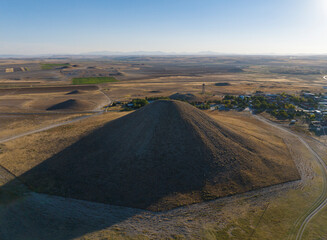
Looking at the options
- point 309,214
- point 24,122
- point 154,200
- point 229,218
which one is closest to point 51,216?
point 154,200

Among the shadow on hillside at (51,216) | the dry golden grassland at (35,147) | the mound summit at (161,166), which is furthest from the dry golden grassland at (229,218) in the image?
the mound summit at (161,166)

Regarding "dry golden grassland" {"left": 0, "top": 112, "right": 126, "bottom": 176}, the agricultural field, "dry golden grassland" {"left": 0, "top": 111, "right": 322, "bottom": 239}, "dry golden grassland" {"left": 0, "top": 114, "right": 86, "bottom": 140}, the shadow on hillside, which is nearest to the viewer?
"dry golden grassland" {"left": 0, "top": 111, "right": 322, "bottom": 239}

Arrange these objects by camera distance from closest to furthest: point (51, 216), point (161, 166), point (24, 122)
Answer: point (51, 216) → point (161, 166) → point (24, 122)

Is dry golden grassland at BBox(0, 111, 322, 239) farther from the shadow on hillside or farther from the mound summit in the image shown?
the mound summit

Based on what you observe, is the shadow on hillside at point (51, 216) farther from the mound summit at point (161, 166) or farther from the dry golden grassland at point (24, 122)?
the dry golden grassland at point (24, 122)

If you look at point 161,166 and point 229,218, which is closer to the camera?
point 229,218

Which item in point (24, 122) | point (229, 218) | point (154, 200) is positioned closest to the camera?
point (229, 218)

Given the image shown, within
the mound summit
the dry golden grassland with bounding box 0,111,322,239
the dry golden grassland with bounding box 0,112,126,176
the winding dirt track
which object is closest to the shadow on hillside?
the dry golden grassland with bounding box 0,111,322,239

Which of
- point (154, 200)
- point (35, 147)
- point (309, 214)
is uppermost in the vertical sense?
point (35, 147)

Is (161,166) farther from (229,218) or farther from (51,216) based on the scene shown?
(51,216)
